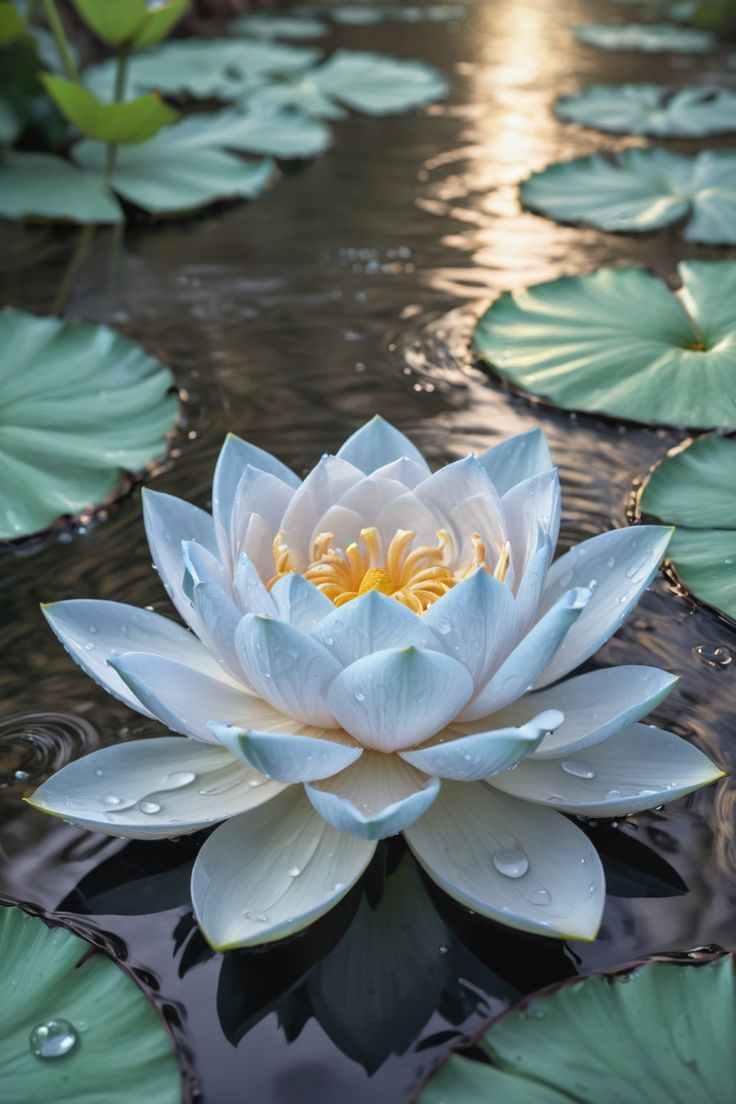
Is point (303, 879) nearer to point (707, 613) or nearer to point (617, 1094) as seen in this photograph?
point (617, 1094)

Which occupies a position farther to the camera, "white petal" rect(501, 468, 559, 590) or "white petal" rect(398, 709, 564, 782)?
"white petal" rect(501, 468, 559, 590)

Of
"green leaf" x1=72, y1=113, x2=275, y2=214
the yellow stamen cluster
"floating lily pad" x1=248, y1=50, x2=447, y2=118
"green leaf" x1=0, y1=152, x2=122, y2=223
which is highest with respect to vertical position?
the yellow stamen cluster

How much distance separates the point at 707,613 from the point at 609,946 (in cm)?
52

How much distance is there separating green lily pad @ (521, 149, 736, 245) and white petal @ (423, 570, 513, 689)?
6.25ft

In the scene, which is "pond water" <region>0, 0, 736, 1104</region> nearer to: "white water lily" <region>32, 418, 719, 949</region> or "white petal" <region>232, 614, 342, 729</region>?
"white water lily" <region>32, 418, 719, 949</region>

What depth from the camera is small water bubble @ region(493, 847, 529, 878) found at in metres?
0.94

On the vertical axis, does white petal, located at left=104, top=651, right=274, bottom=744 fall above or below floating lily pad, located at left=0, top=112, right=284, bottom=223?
above

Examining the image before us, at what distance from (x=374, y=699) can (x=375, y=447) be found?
0.41 meters

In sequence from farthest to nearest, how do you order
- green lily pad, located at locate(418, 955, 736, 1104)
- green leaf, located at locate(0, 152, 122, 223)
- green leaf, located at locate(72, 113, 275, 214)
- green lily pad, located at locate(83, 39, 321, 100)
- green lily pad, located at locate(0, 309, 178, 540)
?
green lily pad, located at locate(83, 39, 321, 100), green leaf, located at locate(72, 113, 275, 214), green leaf, located at locate(0, 152, 122, 223), green lily pad, located at locate(0, 309, 178, 540), green lily pad, located at locate(418, 955, 736, 1104)

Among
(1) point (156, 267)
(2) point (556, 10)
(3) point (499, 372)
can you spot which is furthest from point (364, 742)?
(2) point (556, 10)

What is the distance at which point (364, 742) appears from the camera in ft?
3.27

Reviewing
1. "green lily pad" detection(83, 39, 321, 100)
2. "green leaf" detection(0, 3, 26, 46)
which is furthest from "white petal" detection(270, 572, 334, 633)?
"green lily pad" detection(83, 39, 321, 100)

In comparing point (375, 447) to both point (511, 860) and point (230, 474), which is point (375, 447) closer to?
point (230, 474)

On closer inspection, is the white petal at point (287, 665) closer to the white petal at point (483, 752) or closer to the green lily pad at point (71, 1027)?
the white petal at point (483, 752)
